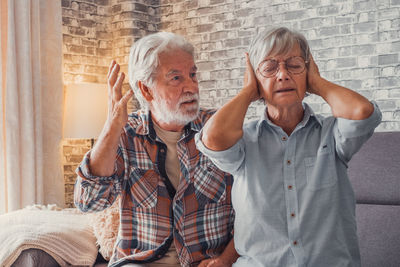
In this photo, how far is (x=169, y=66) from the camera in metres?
1.81

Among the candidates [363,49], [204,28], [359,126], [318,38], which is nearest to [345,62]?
[363,49]

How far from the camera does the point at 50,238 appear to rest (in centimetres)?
213

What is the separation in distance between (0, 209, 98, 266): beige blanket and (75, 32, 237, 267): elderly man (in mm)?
414

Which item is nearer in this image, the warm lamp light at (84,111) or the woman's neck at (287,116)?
the woman's neck at (287,116)

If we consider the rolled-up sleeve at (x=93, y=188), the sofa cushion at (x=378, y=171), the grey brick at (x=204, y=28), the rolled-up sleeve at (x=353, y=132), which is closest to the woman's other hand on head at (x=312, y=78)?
the rolled-up sleeve at (x=353, y=132)

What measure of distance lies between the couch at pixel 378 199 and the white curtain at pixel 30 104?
2.14m

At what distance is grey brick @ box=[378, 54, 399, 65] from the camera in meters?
2.93

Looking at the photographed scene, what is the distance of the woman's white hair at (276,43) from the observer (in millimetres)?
1492

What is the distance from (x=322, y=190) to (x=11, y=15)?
2.60 meters

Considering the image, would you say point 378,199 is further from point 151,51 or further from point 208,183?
point 151,51

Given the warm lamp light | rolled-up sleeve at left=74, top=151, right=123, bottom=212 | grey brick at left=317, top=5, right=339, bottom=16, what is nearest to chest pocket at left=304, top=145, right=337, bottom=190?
rolled-up sleeve at left=74, top=151, right=123, bottom=212

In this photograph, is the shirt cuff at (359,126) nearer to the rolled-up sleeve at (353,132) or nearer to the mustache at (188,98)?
the rolled-up sleeve at (353,132)

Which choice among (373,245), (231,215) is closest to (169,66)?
(231,215)

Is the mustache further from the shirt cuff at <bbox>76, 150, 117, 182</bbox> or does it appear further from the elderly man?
the shirt cuff at <bbox>76, 150, 117, 182</bbox>
